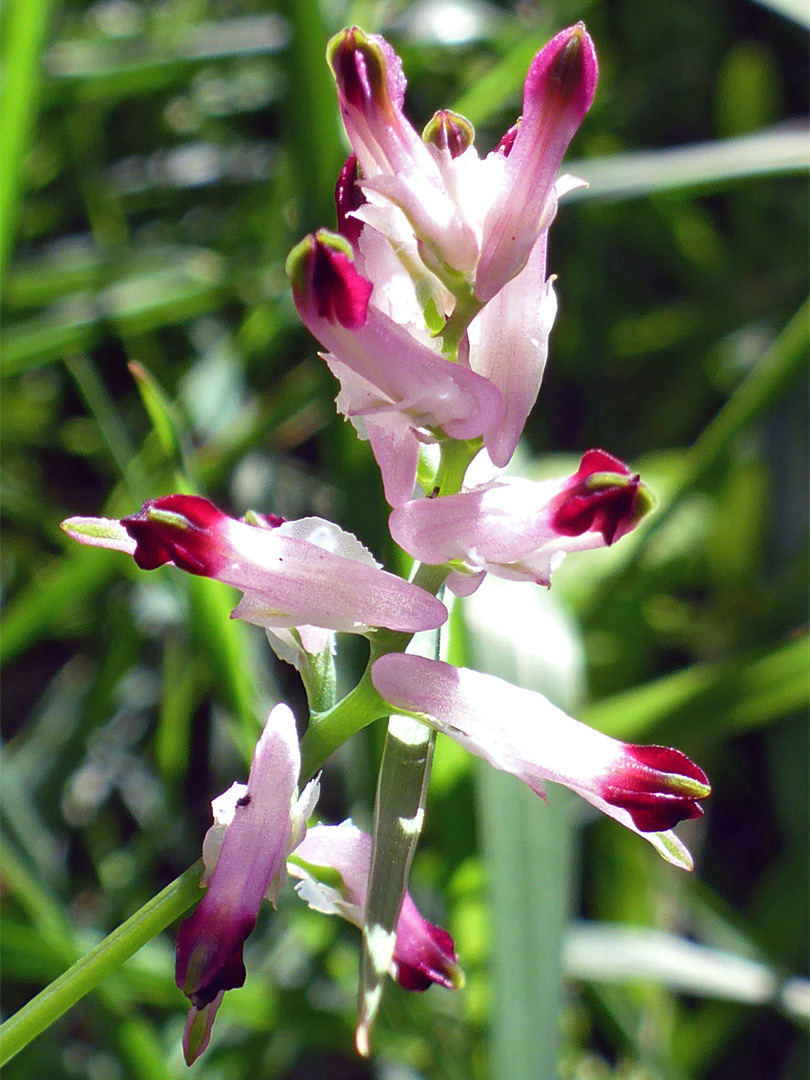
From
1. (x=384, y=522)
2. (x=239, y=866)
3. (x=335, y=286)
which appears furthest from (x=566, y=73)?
(x=384, y=522)

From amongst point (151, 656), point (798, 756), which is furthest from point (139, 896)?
point (798, 756)

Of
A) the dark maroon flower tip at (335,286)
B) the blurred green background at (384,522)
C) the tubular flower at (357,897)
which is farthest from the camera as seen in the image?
the blurred green background at (384,522)

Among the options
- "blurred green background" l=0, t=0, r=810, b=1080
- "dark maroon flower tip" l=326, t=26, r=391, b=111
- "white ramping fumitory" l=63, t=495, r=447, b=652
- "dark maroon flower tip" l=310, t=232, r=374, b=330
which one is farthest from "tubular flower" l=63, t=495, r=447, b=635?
"blurred green background" l=0, t=0, r=810, b=1080

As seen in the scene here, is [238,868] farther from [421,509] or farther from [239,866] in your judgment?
[421,509]

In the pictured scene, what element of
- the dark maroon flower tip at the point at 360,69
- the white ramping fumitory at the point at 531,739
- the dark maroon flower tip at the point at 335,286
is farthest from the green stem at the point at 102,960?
the dark maroon flower tip at the point at 360,69

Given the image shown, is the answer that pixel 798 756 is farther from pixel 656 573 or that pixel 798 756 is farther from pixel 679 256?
pixel 679 256

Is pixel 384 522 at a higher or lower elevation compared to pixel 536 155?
lower

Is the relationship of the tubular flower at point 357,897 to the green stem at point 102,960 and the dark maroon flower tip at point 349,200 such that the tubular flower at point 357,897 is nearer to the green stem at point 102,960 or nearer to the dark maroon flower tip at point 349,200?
the green stem at point 102,960
